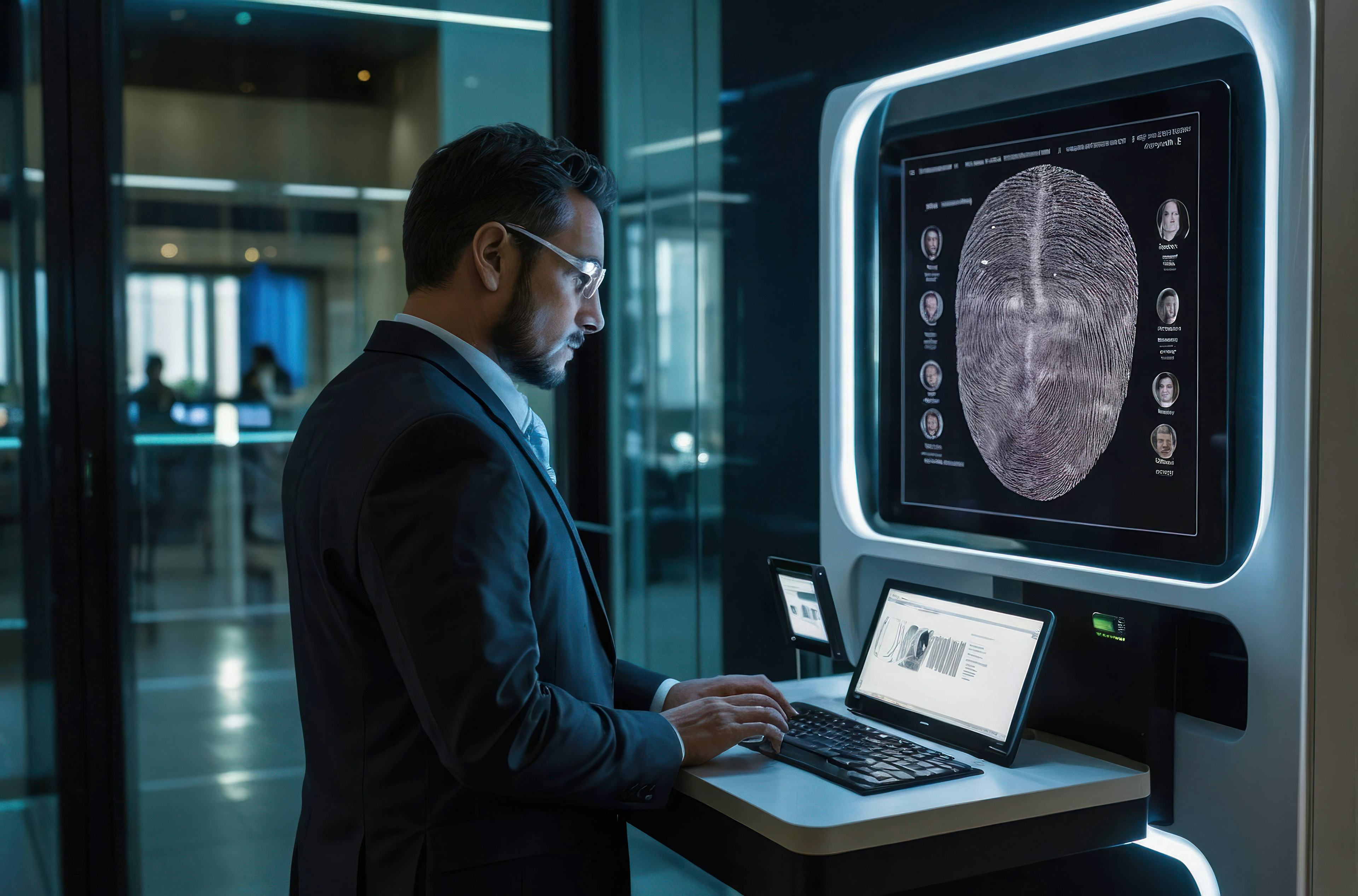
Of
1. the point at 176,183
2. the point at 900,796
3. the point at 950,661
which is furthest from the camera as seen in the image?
the point at 176,183

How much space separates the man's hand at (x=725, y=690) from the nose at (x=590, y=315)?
22.2 inches

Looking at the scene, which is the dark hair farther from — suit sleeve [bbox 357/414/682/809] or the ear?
suit sleeve [bbox 357/414/682/809]

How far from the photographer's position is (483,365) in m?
1.65

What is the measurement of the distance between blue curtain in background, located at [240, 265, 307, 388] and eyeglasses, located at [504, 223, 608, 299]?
1740 millimetres

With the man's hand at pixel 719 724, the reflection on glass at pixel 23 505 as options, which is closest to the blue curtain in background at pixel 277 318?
the reflection on glass at pixel 23 505

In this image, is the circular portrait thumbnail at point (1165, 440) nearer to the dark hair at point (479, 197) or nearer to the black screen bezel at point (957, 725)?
the black screen bezel at point (957, 725)

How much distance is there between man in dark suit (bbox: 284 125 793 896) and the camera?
141cm

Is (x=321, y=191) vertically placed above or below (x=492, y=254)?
above

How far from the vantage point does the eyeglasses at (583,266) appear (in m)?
1.67

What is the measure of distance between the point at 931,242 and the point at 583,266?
2.54 feet

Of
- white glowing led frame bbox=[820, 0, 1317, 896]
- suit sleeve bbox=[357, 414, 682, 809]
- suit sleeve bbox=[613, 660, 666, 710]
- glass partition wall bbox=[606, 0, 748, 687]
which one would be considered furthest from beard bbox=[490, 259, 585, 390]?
glass partition wall bbox=[606, 0, 748, 687]

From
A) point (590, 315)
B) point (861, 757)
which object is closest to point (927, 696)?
point (861, 757)

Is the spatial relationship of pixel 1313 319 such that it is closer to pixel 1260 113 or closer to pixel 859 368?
pixel 1260 113

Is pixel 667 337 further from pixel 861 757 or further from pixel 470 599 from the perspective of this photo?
pixel 470 599
